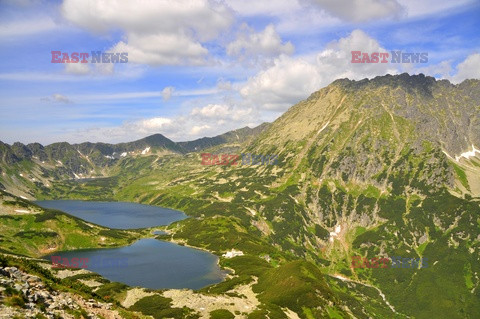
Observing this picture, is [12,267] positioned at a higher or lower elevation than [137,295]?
higher

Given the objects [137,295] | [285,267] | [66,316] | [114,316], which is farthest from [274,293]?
[66,316]

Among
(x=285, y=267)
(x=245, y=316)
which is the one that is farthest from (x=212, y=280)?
(x=245, y=316)

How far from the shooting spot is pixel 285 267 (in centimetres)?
18100

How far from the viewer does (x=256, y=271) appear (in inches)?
7800

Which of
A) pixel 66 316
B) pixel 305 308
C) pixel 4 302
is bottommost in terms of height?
pixel 305 308

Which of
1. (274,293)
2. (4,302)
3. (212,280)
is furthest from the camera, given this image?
(212,280)

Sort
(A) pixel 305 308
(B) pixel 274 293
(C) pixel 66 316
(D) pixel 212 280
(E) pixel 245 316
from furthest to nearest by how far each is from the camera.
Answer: (D) pixel 212 280
(B) pixel 274 293
(A) pixel 305 308
(E) pixel 245 316
(C) pixel 66 316

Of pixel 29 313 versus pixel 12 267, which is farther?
pixel 12 267

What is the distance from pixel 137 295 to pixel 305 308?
7721 cm

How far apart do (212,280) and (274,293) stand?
55.4 meters

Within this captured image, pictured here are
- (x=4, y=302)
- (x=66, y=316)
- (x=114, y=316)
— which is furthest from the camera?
(x=114, y=316)

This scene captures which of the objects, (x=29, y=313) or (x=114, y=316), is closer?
(x=29, y=313)

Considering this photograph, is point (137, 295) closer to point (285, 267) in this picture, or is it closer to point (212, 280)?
point (212, 280)

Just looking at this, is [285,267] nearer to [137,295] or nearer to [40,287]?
[137,295]
